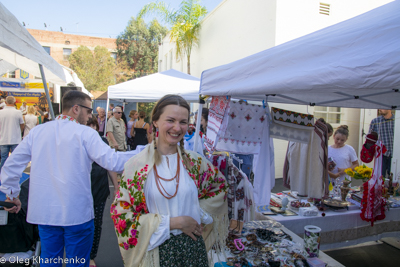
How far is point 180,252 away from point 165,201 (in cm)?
30

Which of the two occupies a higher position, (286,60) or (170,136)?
(286,60)

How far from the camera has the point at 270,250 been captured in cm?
234

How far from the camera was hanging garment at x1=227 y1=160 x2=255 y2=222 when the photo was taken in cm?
218

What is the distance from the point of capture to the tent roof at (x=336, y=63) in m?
1.31

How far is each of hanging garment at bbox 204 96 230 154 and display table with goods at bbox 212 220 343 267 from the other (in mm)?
949

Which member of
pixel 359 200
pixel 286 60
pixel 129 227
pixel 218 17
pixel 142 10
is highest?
pixel 142 10

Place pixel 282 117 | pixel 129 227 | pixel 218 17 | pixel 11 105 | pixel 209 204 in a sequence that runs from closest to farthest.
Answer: pixel 129 227 < pixel 209 204 < pixel 282 117 < pixel 11 105 < pixel 218 17

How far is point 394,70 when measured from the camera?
1224 mm

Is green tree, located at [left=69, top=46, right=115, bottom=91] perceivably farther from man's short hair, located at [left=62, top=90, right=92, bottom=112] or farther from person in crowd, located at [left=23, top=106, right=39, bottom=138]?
man's short hair, located at [left=62, top=90, right=92, bottom=112]

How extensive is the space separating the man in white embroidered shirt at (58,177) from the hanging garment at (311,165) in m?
2.21

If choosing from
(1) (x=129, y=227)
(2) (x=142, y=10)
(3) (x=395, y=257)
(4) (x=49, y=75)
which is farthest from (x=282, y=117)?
(2) (x=142, y=10)

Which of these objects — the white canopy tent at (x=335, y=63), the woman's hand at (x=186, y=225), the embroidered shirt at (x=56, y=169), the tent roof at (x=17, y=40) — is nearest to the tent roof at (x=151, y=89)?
the tent roof at (x=17, y=40)

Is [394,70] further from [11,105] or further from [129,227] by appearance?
[11,105]

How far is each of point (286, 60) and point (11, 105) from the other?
760 cm
